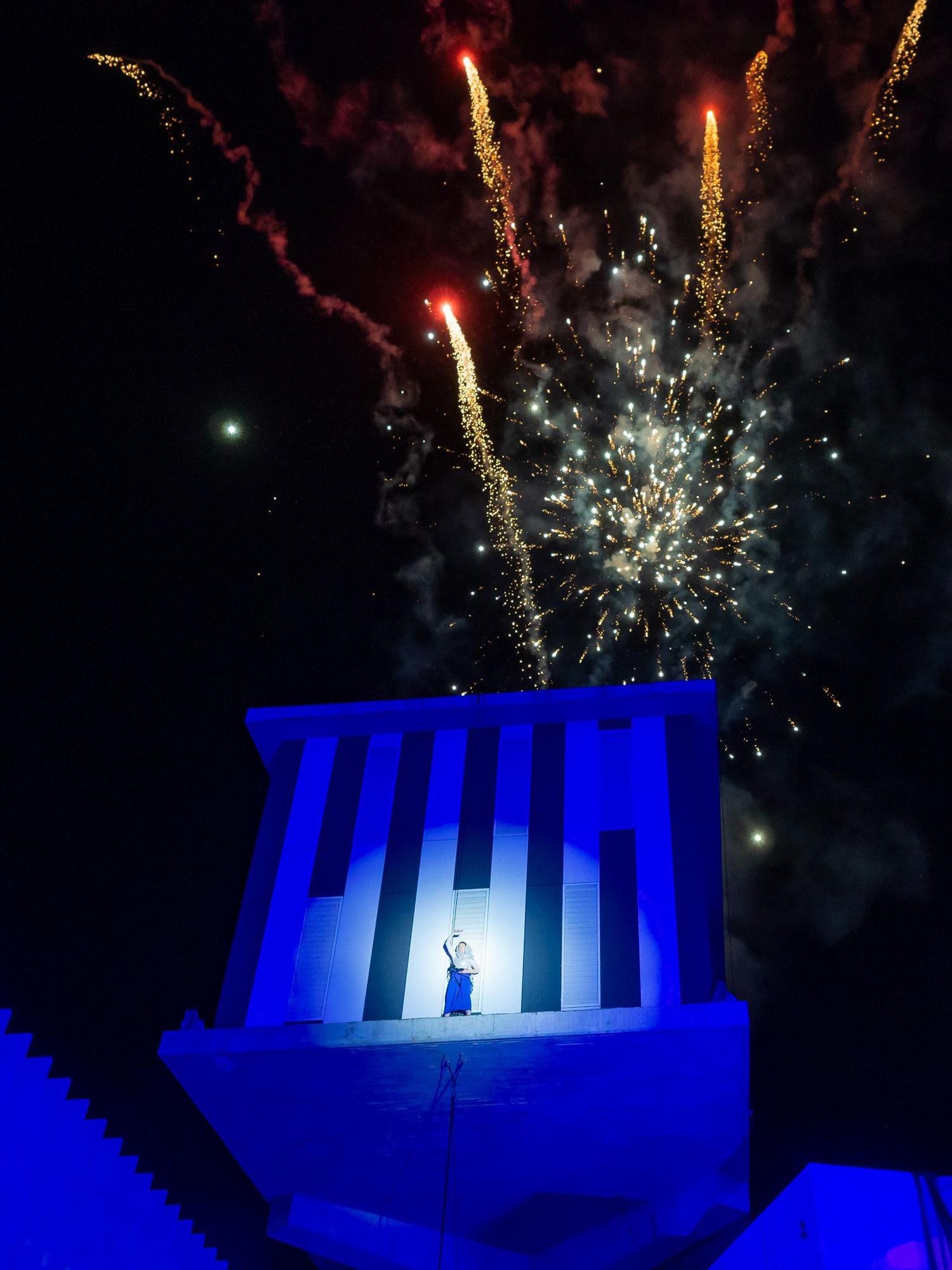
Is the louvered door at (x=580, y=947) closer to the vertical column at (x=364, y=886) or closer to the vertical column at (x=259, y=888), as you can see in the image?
the vertical column at (x=364, y=886)

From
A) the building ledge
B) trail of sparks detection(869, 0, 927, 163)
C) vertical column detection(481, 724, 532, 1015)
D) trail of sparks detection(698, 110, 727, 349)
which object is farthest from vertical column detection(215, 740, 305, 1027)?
trail of sparks detection(869, 0, 927, 163)

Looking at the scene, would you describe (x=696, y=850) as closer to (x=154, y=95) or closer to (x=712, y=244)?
(x=712, y=244)

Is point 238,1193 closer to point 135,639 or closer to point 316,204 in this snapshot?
point 135,639

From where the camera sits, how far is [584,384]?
16062 millimetres

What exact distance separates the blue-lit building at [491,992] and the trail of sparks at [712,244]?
5985 mm

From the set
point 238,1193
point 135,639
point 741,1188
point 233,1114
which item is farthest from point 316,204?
point 238,1193

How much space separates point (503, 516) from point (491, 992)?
8.26m

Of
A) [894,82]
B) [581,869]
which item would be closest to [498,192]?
[894,82]

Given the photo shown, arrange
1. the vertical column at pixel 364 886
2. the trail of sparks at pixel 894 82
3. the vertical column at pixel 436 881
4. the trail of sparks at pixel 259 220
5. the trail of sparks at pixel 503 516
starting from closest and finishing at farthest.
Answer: the vertical column at pixel 436 881, the vertical column at pixel 364 886, the trail of sparks at pixel 894 82, the trail of sparks at pixel 259 220, the trail of sparks at pixel 503 516

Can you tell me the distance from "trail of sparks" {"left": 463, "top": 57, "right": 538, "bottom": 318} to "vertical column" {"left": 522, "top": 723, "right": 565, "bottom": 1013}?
702 cm

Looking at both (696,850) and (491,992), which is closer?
(491,992)

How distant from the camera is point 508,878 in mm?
12141

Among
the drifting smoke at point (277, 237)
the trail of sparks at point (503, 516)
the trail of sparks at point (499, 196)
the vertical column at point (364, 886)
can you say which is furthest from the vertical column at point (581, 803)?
the trail of sparks at point (499, 196)

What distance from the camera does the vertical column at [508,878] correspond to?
37.3ft
